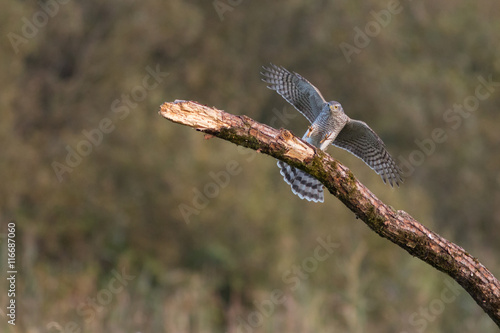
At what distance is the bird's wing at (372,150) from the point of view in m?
8.37

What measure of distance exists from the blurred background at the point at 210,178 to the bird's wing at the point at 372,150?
2898 mm

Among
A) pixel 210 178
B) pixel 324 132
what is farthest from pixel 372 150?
pixel 210 178

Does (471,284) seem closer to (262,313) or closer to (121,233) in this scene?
(262,313)

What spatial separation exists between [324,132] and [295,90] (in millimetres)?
857

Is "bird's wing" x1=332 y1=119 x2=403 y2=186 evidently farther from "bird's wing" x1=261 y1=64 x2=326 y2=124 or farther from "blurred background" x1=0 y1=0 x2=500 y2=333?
"blurred background" x1=0 y1=0 x2=500 y2=333

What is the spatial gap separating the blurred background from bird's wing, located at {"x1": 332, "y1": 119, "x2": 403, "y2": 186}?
2898 millimetres

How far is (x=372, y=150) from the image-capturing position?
28.0 feet

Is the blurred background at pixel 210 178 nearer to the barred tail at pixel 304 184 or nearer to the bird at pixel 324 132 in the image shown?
the barred tail at pixel 304 184

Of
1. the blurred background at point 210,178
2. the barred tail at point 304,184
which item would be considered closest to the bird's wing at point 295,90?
the barred tail at point 304,184

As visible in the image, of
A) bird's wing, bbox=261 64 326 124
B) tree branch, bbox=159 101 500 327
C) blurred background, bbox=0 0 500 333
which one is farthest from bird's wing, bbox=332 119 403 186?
A: blurred background, bbox=0 0 500 333

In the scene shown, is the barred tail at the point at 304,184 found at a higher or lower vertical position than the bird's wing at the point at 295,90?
lower

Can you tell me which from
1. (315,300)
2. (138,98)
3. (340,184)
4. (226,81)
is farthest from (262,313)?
(226,81)

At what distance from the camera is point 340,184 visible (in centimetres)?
570

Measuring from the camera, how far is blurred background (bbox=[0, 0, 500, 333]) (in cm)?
1358
